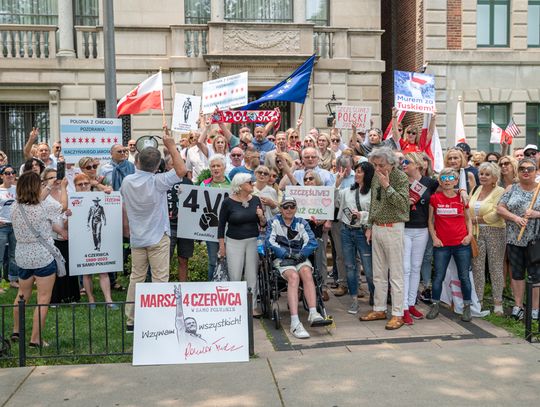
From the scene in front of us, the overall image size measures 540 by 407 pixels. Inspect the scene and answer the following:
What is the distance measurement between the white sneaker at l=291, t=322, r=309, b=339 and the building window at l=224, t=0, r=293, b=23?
45.3ft

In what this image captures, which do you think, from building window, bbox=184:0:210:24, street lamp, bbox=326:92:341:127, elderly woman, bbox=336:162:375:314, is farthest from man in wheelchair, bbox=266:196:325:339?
building window, bbox=184:0:210:24

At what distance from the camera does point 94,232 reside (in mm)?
8008

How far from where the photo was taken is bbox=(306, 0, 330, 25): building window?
19078mm

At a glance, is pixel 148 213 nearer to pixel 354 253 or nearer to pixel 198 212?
pixel 198 212

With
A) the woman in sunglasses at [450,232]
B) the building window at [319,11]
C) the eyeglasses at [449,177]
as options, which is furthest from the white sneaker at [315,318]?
the building window at [319,11]

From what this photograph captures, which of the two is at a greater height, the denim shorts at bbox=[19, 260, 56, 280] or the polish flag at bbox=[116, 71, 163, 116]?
the polish flag at bbox=[116, 71, 163, 116]

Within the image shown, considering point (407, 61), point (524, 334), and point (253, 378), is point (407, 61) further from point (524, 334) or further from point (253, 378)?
point (253, 378)

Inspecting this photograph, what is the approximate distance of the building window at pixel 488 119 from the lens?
64.2 ft

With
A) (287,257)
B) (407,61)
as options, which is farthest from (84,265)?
(407,61)

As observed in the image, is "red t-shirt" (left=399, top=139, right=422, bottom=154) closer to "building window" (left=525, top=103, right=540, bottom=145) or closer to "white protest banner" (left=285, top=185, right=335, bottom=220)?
"white protest banner" (left=285, top=185, right=335, bottom=220)

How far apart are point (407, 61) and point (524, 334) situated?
49.9 ft

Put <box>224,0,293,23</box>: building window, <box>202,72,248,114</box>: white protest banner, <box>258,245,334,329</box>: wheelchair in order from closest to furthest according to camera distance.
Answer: <box>258,245,334,329</box>: wheelchair → <box>202,72,248,114</box>: white protest banner → <box>224,0,293,23</box>: building window

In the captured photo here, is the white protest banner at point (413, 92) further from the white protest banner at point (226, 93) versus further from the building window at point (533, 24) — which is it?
the building window at point (533, 24)

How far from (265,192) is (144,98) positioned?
3793 mm
